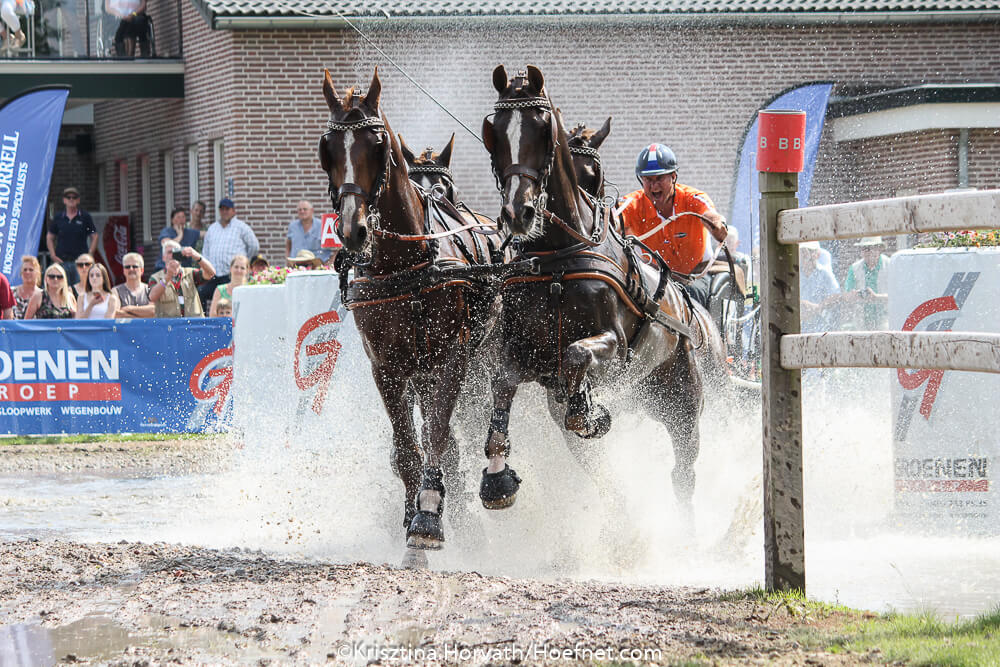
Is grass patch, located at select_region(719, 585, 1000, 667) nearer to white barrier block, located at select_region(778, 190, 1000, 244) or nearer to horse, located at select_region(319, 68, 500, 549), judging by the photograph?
white barrier block, located at select_region(778, 190, 1000, 244)

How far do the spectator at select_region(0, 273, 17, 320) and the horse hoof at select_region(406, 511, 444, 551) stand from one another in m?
9.58

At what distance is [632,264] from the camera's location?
7.33m

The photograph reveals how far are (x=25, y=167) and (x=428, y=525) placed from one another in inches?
552

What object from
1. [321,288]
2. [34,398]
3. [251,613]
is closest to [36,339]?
[34,398]

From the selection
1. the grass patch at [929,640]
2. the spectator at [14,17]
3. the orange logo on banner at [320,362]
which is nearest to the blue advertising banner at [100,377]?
the orange logo on banner at [320,362]

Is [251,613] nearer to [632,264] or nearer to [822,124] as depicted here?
[632,264]

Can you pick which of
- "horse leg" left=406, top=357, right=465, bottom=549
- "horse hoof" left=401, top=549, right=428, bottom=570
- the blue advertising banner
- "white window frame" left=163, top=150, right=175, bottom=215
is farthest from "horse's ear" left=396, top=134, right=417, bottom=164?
"white window frame" left=163, top=150, right=175, bottom=215

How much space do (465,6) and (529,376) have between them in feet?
50.0

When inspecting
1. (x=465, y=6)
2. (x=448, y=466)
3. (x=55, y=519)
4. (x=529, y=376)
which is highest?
(x=465, y=6)

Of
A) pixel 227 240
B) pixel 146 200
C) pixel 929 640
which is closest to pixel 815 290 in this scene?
pixel 929 640

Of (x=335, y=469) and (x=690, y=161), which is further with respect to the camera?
(x=690, y=161)

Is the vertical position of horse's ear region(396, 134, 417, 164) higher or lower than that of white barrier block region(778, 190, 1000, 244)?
higher

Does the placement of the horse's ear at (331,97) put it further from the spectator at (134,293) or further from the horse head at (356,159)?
the spectator at (134,293)

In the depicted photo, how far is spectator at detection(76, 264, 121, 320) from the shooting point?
48.3 ft
